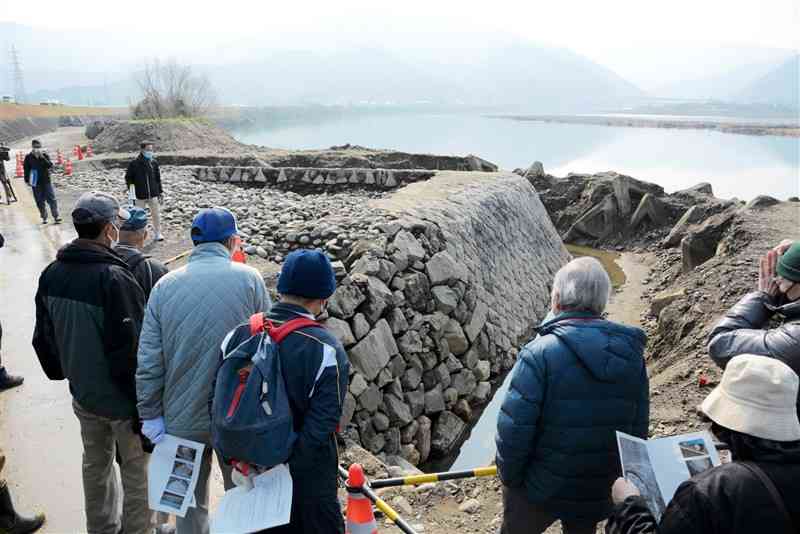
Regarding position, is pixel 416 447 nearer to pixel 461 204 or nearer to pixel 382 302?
pixel 382 302

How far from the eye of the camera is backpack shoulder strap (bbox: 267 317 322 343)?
252 cm

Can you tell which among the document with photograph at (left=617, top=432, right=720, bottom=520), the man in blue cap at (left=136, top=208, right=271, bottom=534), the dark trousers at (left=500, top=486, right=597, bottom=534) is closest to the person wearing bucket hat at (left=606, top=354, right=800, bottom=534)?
the document with photograph at (left=617, top=432, right=720, bottom=520)

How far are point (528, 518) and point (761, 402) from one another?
1.53 metres

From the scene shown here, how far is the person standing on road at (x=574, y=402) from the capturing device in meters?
2.69

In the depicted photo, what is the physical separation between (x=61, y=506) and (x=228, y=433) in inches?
105

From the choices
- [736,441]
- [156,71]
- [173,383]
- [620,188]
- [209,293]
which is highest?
[156,71]

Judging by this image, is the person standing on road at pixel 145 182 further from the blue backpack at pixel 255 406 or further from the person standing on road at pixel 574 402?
the person standing on road at pixel 574 402

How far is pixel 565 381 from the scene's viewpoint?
2.70 meters

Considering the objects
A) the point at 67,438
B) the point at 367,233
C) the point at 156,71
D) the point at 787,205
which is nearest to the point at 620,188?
the point at 787,205

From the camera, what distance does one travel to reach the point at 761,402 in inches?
74.8

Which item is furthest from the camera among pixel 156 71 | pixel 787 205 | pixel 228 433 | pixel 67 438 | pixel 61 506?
pixel 156 71

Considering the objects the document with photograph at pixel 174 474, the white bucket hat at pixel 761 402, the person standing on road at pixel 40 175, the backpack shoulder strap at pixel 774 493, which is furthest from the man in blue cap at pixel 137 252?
the person standing on road at pixel 40 175

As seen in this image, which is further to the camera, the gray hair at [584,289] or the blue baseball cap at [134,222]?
the blue baseball cap at [134,222]

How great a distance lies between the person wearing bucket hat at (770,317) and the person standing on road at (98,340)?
3.44 metres
